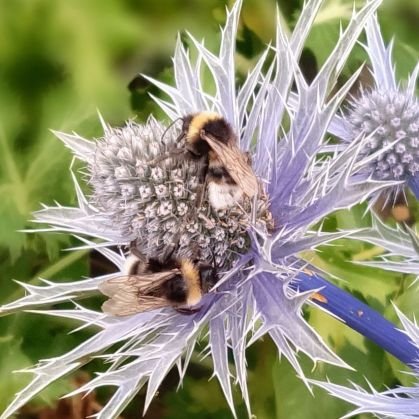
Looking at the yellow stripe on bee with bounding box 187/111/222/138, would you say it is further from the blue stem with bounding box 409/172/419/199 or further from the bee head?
the blue stem with bounding box 409/172/419/199

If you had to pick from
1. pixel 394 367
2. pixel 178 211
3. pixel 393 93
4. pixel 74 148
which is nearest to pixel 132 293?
pixel 178 211

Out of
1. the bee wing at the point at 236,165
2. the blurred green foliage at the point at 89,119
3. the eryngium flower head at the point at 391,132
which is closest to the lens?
the bee wing at the point at 236,165

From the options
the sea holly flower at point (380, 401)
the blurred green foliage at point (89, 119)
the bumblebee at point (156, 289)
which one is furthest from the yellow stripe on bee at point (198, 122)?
the blurred green foliage at point (89, 119)

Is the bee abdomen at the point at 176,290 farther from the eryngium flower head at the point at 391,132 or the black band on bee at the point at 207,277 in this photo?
the eryngium flower head at the point at 391,132

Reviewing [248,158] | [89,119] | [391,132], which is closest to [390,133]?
[391,132]

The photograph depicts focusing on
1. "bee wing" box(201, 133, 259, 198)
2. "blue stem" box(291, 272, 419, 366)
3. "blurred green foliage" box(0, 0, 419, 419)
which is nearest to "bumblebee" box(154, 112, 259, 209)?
"bee wing" box(201, 133, 259, 198)

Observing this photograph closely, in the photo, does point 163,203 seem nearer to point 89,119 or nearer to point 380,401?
point 380,401
